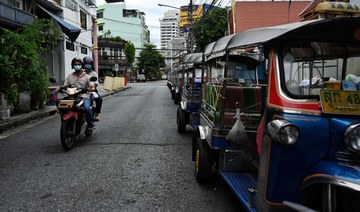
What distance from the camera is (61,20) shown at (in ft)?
67.5

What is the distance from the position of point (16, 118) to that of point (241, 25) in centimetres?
1737

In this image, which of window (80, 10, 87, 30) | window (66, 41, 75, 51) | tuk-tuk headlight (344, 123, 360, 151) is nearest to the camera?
tuk-tuk headlight (344, 123, 360, 151)

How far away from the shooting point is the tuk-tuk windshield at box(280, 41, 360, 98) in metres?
2.97

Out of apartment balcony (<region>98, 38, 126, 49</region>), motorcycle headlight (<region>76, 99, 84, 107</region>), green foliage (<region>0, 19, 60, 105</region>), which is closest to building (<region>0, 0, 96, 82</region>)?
green foliage (<region>0, 19, 60, 105</region>)

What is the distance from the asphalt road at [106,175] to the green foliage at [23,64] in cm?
212

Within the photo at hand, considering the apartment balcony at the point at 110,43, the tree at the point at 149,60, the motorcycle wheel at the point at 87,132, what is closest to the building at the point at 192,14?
the motorcycle wheel at the point at 87,132

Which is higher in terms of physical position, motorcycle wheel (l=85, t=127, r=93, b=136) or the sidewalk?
motorcycle wheel (l=85, t=127, r=93, b=136)

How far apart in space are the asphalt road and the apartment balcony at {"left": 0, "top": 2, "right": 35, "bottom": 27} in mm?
9189

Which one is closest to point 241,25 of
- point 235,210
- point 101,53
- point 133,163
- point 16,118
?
point 16,118

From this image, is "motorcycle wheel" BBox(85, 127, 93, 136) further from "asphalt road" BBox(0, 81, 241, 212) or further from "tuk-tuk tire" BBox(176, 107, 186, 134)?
"tuk-tuk tire" BBox(176, 107, 186, 134)

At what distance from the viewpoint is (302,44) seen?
304cm

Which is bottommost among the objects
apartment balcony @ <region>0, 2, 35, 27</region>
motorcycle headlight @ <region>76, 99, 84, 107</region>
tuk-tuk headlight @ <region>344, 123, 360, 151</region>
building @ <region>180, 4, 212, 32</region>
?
motorcycle headlight @ <region>76, 99, 84, 107</region>

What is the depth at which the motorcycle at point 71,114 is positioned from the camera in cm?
668

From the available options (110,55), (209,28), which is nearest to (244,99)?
(209,28)
